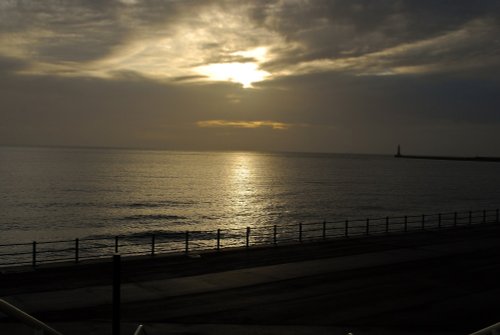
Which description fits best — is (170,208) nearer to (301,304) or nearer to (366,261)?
(366,261)

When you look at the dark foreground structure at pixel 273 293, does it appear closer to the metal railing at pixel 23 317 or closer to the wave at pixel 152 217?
the metal railing at pixel 23 317

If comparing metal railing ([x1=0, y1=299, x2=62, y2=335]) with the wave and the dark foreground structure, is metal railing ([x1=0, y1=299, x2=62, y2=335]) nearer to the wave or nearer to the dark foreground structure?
the dark foreground structure

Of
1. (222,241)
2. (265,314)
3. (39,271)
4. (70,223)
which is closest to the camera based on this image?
(265,314)

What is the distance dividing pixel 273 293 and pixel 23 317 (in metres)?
11.6

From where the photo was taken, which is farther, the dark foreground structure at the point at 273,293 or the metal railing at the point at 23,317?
the dark foreground structure at the point at 273,293

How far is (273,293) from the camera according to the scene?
15766mm

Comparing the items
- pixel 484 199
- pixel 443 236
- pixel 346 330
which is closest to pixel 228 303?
pixel 346 330

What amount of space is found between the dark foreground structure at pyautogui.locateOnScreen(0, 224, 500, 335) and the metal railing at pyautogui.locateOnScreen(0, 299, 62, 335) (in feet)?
22.9

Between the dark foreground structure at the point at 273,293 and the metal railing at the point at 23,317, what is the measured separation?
697 cm

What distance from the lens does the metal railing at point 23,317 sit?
15.1 feet

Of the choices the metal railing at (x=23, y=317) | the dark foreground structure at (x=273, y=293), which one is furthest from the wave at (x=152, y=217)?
the metal railing at (x=23, y=317)

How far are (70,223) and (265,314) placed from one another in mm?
57392

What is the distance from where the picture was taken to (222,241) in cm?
5197

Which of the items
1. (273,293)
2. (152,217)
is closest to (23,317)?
(273,293)
